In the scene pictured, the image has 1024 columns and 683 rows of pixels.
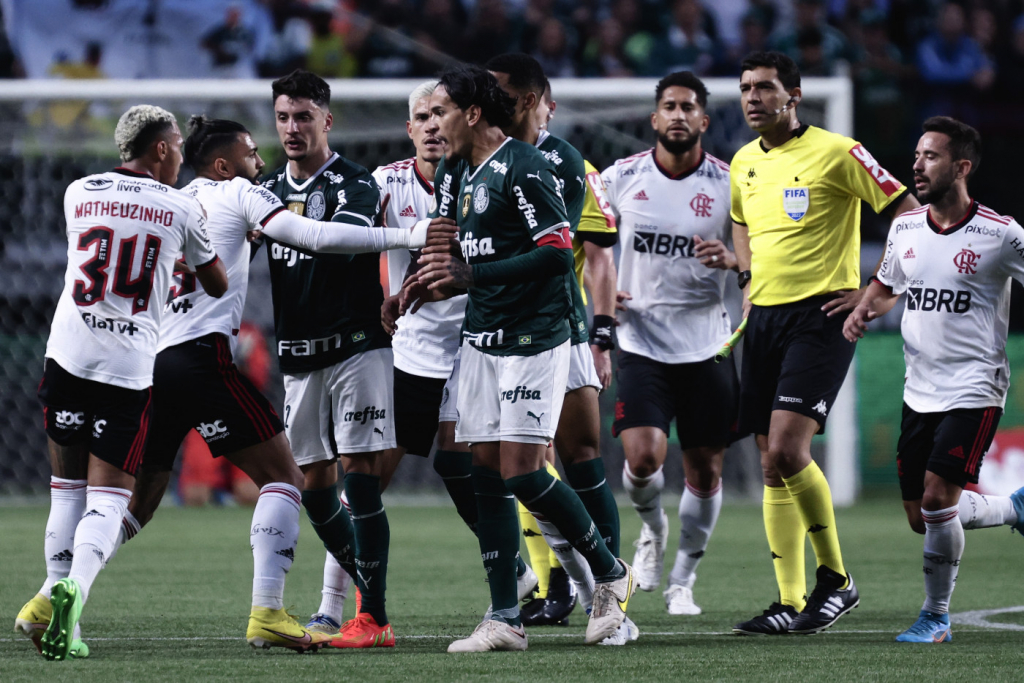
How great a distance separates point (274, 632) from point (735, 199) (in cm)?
295

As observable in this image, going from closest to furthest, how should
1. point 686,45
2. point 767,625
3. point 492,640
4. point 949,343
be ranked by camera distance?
1. point 492,640
2. point 949,343
3. point 767,625
4. point 686,45

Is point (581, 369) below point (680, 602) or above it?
above

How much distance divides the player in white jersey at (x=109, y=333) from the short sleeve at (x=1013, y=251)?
3.01m

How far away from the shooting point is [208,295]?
17.0 feet

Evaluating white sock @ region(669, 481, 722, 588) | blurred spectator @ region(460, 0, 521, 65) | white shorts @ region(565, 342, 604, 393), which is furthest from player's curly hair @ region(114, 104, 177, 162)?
blurred spectator @ region(460, 0, 521, 65)

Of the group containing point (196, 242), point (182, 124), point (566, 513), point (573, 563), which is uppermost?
point (182, 124)

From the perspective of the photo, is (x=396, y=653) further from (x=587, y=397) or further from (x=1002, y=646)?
(x=1002, y=646)

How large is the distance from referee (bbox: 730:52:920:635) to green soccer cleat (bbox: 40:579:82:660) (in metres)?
2.59

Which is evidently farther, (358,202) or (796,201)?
(796,201)

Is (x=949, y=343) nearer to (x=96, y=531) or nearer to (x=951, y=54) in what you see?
(x=96, y=531)

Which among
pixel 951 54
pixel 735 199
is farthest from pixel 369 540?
pixel 951 54

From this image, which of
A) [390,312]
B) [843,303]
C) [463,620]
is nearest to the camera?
[390,312]

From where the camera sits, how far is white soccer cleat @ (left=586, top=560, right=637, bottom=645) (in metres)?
4.77

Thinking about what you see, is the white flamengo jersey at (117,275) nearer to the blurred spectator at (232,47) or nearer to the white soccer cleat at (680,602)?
the white soccer cleat at (680,602)
